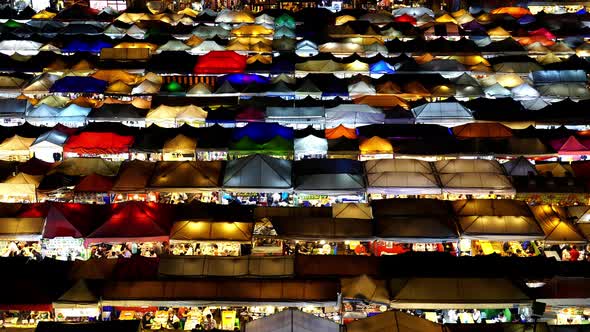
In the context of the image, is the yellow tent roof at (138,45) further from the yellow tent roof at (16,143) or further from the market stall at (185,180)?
the market stall at (185,180)

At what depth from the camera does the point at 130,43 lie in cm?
2347

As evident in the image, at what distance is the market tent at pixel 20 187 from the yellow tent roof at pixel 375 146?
703 cm

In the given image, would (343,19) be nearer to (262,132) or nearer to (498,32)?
(498,32)

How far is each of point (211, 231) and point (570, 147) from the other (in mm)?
8645

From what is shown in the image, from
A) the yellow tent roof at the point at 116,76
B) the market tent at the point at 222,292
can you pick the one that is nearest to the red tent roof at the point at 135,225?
the market tent at the point at 222,292

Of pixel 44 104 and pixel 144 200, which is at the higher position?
pixel 44 104

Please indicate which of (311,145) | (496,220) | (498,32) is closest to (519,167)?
(496,220)

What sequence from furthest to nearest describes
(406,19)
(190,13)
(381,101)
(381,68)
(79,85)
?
Result: (190,13) < (406,19) < (381,68) < (79,85) < (381,101)

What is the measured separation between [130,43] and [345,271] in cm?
1549

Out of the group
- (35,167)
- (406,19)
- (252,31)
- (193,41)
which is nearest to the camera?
(35,167)

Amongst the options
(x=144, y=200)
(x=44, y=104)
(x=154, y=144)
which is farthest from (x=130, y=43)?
(x=144, y=200)

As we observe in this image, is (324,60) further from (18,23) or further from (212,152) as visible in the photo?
(18,23)

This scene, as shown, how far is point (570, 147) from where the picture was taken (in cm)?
1534

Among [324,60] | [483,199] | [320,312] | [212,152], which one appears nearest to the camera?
[320,312]
